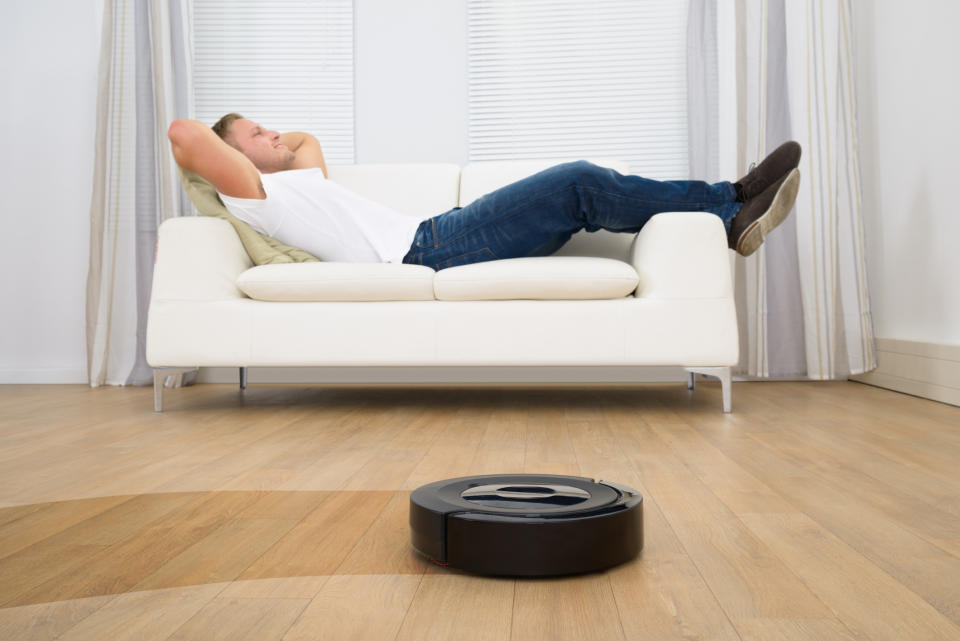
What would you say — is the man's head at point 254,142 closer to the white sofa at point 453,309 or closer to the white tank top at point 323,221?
the white tank top at point 323,221

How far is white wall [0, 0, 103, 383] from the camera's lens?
3750 millimetres

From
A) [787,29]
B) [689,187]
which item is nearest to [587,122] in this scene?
[787,29]

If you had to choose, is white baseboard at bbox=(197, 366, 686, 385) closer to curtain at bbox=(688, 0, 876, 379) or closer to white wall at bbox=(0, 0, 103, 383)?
curtain at bbox=(688, 0, 876, 379)

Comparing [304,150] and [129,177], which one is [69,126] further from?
[304,150]

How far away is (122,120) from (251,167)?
1.32m

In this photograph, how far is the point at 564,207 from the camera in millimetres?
2375

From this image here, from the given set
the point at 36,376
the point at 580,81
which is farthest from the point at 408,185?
the point at 36,376

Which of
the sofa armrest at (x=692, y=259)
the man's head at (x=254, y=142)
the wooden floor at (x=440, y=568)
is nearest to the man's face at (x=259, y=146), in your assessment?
the man's head at (x=254, y=142)

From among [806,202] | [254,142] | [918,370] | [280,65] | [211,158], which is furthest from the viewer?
[280,65]

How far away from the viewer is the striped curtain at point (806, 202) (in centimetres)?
324

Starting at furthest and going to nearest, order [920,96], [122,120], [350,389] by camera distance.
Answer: [122,120] → [350,389] → [920,96]

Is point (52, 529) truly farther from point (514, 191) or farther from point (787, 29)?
point (787, 29)

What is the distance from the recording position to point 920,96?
2.86 m

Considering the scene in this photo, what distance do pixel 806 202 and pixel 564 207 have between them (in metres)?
1.50
